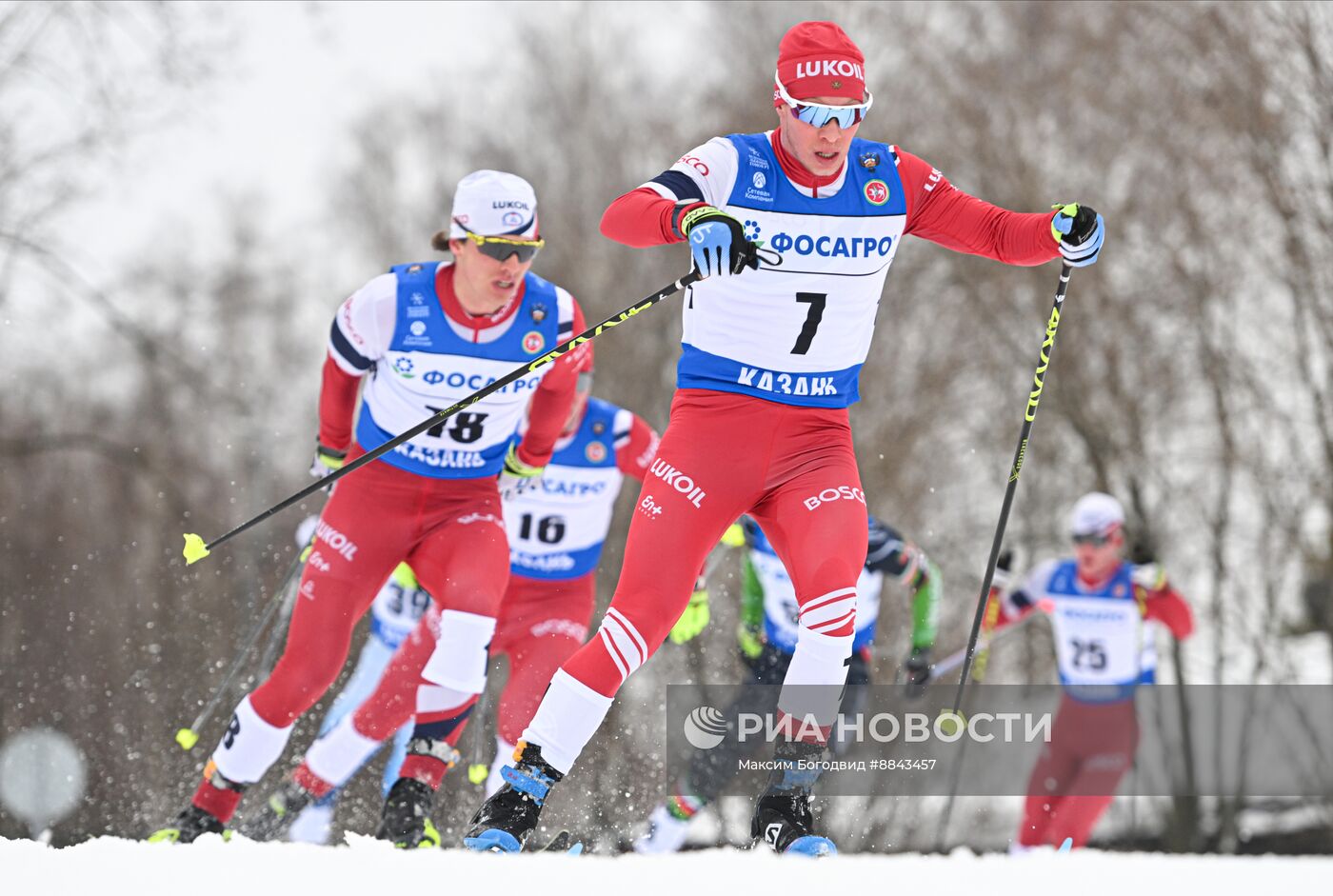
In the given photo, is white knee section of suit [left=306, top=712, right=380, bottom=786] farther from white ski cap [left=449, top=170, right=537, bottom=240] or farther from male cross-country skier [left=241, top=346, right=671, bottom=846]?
white ski cap [left=449, top=170, right=537, bottom=240]

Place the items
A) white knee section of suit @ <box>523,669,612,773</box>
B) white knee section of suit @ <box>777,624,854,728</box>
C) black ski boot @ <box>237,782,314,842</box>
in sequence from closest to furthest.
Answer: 1. white knee section of suit @ <box>523,669,612,773</box>
2. white knee section of suit @ <box>777,624,854,728</box>
3. black ski boot @ <box>237,782,314,842</box>

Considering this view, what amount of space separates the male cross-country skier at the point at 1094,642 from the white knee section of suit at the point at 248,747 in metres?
5.01

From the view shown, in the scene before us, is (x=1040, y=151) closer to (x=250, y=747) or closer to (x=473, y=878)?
(x=250, y=747)

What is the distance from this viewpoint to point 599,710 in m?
4.46

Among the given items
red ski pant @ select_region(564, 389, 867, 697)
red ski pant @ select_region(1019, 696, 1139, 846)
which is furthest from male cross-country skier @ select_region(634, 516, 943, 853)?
red ski pant @ select_region(564, 389, 867, 697)

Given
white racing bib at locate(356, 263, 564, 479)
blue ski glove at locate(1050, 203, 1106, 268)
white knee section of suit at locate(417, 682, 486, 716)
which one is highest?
blue ski glove at locate(1050, 203, 1106, 268)

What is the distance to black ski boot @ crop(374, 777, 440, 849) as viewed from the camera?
6113 mm

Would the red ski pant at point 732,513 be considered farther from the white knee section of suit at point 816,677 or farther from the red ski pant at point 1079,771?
the red ski pant at point 1079,771

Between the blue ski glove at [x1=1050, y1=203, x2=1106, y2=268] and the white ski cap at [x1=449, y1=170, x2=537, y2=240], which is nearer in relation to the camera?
the blue ski glove at [x1=1050, y1=203, x2=1106, y2=268]

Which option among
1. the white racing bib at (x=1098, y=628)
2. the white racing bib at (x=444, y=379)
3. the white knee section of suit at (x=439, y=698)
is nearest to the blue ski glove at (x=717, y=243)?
the white racing bib at (x=444, y=379)

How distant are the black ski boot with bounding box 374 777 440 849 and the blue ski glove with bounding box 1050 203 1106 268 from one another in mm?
3177

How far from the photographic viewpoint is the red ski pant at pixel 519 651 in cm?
730

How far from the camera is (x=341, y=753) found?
7402 millimetres

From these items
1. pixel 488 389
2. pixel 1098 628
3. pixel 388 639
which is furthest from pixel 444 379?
pixel 1098 628
